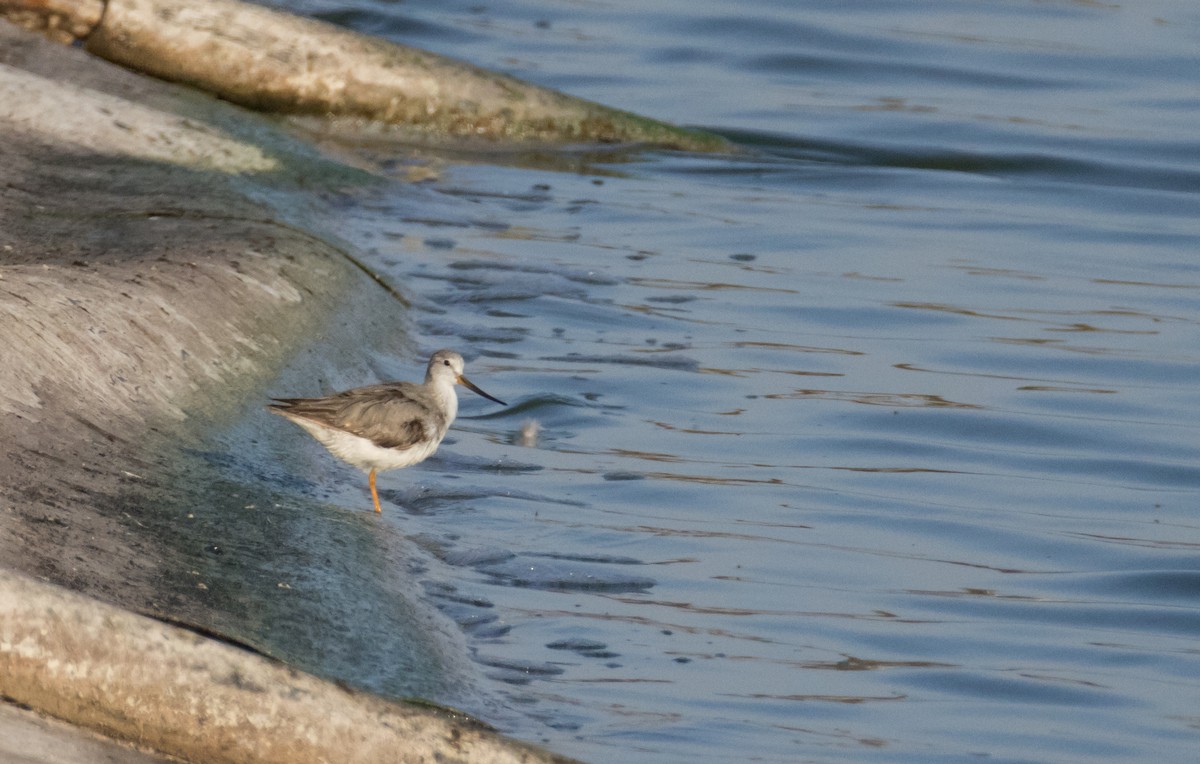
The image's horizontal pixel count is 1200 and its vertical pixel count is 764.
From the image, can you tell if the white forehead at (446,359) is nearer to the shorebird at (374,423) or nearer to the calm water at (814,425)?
the shorebird at (374,423)

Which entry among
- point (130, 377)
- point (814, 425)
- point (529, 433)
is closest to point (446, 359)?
point (529, 433)

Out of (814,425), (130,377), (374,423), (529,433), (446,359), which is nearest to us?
(130,377)

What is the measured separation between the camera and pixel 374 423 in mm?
6457

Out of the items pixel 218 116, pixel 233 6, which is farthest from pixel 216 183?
pixel 233 6

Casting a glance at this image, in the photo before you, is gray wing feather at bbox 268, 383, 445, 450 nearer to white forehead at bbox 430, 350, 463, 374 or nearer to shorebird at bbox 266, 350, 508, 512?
shorebird at bbox 266, 350, 508, 512

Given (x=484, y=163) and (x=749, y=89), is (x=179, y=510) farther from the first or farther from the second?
(x=749, y=89)

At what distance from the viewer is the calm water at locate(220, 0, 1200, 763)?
5.57 meters

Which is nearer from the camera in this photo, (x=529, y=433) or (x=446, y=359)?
(x=446, y=359)

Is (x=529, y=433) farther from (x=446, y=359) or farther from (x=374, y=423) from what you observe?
(x=374, y=423)

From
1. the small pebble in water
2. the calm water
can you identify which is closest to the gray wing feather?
the calm water

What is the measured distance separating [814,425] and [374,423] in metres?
2.62

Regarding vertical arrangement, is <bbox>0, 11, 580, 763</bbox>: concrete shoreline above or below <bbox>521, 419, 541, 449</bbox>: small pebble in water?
above

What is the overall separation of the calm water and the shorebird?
0.21 m

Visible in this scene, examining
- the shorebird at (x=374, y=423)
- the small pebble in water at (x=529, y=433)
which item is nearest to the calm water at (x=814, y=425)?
the small pebble in water at (x=529, y=433)
